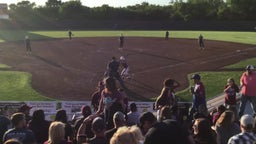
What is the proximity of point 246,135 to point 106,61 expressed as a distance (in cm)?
2839

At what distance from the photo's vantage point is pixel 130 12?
91062mm

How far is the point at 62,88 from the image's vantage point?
2638cm

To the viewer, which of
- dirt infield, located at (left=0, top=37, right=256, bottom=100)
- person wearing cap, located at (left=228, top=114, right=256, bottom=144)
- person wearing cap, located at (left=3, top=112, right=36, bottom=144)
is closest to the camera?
person wearing cap, located at (left=228, top=114, right=256, bottom=144)

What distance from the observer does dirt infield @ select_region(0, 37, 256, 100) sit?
86.8 ft

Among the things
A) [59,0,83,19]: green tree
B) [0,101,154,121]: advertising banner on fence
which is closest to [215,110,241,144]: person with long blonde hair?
[0,101,154,121]: advertising banner on fence

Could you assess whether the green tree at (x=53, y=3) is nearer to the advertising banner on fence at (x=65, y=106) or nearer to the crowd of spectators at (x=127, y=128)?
the advertising banner on fence at (x=65, y=106)

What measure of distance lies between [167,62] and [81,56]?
8444 mm

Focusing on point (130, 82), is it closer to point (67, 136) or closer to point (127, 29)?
point (67, 136)

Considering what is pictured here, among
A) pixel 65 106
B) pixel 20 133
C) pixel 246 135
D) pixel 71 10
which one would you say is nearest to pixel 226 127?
pixel 246 135

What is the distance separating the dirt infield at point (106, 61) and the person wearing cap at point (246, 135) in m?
16.1

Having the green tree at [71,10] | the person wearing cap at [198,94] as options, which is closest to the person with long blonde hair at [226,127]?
the person wearing cap at [198,94]

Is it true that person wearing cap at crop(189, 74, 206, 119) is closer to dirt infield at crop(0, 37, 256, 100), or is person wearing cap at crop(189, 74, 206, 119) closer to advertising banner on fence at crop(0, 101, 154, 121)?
advertising banner on fence at crop(0, 101, 154, 121)

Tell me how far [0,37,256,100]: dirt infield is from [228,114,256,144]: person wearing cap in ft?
52.8

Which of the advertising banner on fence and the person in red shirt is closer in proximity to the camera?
the person in red shirt
